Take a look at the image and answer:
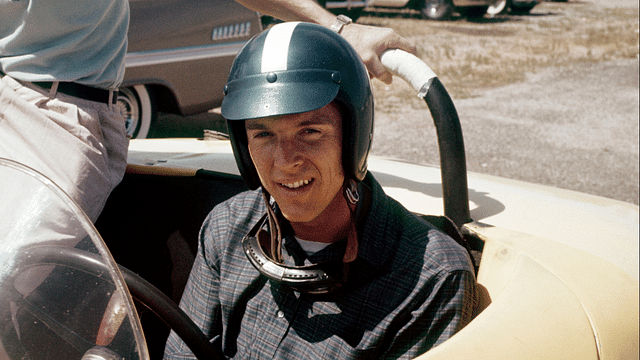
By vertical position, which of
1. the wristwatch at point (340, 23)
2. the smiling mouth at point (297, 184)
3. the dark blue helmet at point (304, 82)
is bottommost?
the smiling mouth at point (297, 184)

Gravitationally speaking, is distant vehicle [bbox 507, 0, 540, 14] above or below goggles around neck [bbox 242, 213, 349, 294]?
below

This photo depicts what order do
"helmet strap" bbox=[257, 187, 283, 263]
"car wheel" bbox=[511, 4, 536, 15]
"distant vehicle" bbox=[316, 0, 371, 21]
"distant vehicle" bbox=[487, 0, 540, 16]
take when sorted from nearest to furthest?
"helmet strap" bbox=[257, 187, 283, 263]
"distant vehicle" bbox=[316, 0, 371, 21]
"distant vehicle" bbox=[487, 0, 540, 16]
"car wheel" bbox=[511, 4, 536, 15]

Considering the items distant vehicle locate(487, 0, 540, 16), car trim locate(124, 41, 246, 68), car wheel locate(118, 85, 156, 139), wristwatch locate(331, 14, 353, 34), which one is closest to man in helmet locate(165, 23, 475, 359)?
wristwatch locate(331, 14, 353, 34)

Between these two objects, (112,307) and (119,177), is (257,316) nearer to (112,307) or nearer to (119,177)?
(112,307)

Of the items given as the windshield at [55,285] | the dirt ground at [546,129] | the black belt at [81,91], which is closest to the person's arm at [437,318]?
the windshield at [55,285]

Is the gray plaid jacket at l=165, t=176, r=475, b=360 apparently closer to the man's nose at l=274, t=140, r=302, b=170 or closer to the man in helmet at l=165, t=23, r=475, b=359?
the man in helmet at l=165, t=23, r=475, b=359

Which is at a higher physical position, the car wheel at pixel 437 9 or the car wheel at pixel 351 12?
the car wheel at pixel 437 9

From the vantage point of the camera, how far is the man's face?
137 centimetres

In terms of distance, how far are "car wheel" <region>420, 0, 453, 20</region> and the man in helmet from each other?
43.0 ft

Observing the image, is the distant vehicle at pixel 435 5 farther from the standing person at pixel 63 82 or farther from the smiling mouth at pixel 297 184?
the smiling mouth at pixel 297 184

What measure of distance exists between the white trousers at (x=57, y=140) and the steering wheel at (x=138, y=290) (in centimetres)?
50

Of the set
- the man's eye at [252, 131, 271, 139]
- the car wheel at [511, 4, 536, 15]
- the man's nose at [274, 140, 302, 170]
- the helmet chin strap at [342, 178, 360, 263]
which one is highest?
the man's eye at [252, 131, 271, 139]

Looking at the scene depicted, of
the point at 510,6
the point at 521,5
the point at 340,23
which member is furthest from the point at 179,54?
the point at 510,6

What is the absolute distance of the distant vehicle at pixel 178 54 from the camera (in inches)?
183
